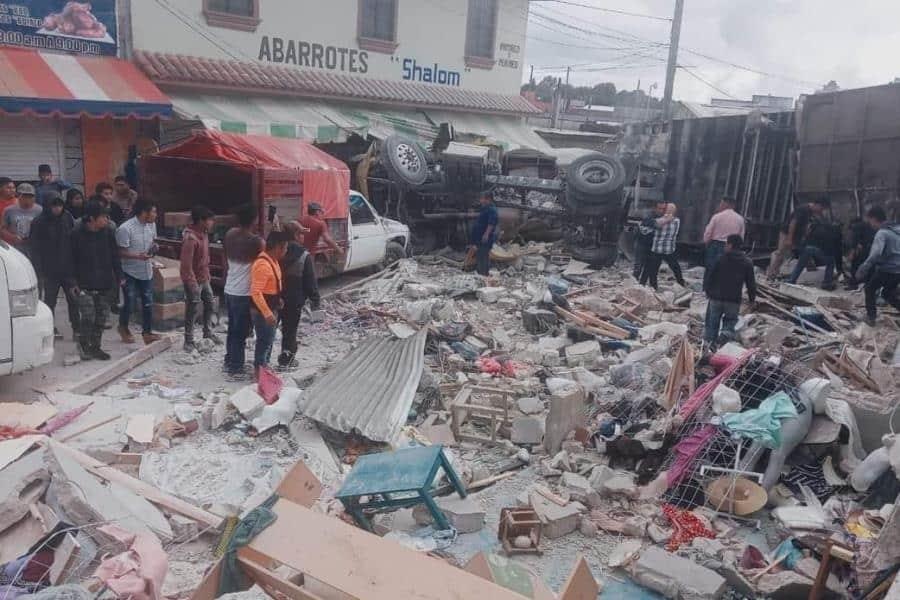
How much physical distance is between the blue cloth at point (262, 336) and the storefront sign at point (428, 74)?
12652 millimetres

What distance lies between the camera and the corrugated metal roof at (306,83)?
12.9 m

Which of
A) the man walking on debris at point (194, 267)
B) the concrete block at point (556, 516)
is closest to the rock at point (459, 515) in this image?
the concrete block at point (556, 516)

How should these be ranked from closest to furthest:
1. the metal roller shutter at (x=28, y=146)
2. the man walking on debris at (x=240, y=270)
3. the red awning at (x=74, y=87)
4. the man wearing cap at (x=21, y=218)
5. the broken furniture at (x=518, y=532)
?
the broken furniture at (x=518, y=532) < the man walking on debris at (x=240, y=270) < the man wearing cap at (x=21, y=218) < the red awning at (x=74, y=87) < the metal roller shutter at (x=28, y=146)

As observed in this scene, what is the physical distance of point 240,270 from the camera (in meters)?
6.74

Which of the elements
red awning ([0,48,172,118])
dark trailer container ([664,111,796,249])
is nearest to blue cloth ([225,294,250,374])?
red awning ([0,48,172,118])

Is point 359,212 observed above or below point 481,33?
below

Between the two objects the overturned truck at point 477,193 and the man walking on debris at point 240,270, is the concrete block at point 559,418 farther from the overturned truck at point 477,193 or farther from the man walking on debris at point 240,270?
the overturned truck at point 477,193

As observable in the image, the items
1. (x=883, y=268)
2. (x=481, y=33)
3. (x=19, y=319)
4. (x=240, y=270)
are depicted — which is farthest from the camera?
(x=481, y=33)

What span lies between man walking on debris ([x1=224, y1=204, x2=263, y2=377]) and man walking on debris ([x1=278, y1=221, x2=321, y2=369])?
0.37m

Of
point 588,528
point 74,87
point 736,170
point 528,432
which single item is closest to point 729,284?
point 528,432

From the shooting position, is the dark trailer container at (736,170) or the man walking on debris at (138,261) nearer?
the man walking on debris at (138,261)

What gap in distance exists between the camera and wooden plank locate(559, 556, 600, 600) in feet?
9.89

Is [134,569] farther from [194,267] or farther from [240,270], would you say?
[194,267]

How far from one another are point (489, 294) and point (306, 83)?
23.4 feet
